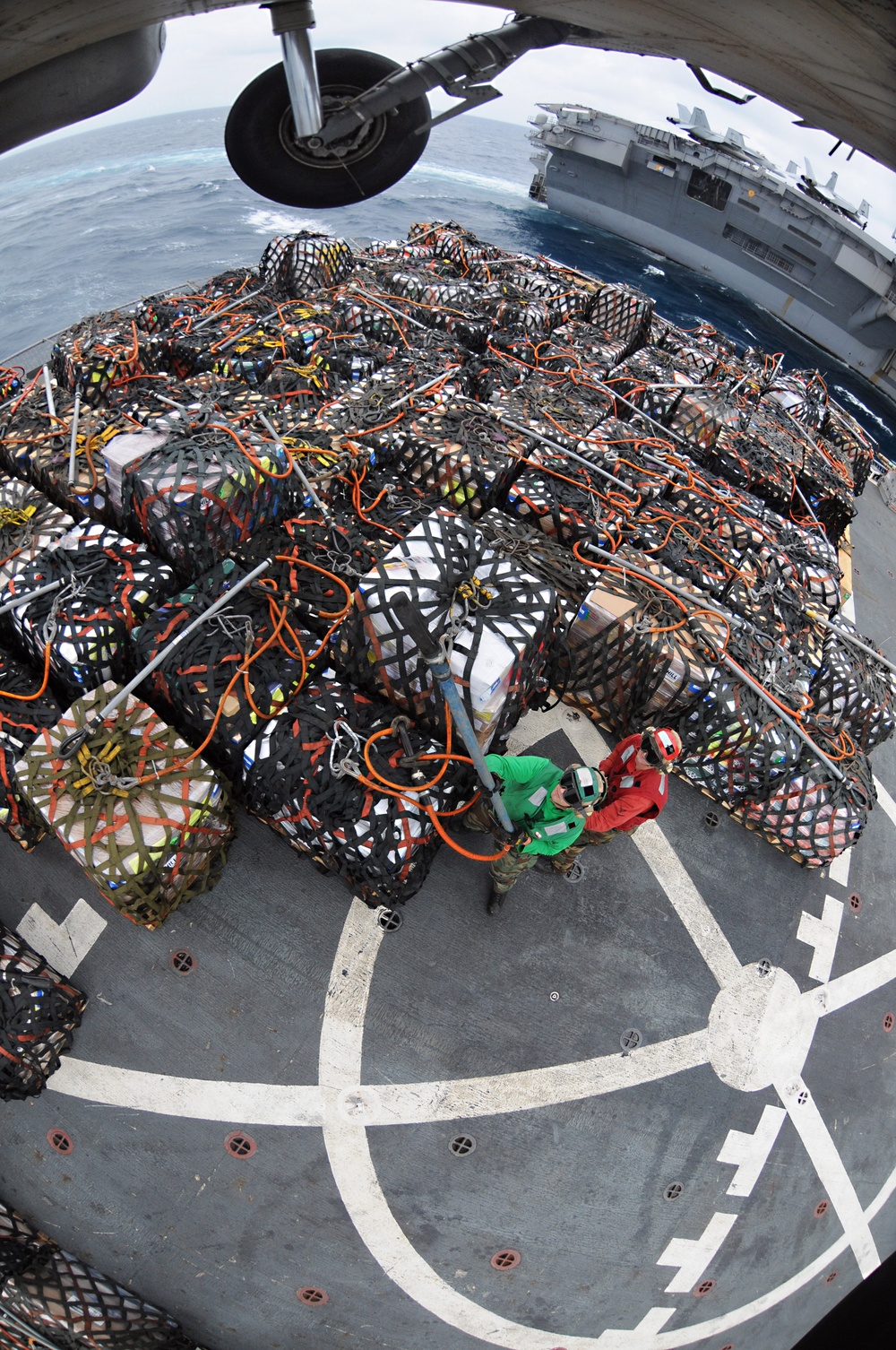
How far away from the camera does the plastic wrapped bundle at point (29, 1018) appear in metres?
6.02

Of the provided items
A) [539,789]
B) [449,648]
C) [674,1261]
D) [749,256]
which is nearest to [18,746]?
[449,648]

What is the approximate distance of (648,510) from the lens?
31.0ft

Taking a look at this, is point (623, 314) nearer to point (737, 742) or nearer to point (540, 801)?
point (737, 742)

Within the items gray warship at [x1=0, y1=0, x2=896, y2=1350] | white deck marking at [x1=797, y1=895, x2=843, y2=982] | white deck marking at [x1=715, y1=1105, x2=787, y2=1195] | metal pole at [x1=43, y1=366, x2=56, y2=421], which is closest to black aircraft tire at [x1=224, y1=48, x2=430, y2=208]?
gray warship at [x1=0, y1=0, x2=896, y2=1350]

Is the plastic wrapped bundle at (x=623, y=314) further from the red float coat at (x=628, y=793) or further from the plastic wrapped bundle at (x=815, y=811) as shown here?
the red float coat at (x=628, y=793)

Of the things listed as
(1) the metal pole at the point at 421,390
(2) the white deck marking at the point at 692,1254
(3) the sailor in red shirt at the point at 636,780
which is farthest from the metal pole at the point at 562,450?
(2) the white deck marking at the point at 692,1254

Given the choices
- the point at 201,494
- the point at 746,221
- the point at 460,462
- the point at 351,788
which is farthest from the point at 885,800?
the point at 746,221

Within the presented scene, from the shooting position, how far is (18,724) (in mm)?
6379

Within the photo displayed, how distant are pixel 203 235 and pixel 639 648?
42.2m

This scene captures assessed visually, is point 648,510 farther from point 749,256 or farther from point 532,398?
point 749,256

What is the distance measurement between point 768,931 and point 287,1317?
260 inches

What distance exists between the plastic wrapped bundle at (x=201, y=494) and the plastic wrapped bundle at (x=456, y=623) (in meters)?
2.12

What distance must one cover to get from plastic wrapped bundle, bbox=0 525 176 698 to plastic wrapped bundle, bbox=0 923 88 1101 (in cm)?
274

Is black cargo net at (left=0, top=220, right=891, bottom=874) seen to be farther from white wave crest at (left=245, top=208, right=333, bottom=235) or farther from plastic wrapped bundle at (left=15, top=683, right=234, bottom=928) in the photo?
white wave crest at (left=245, top=208, right=333, bottom=235)
